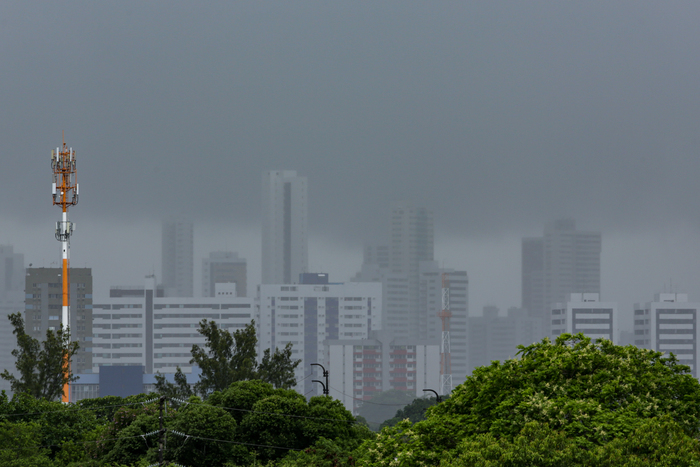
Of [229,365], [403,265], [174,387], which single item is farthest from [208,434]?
[403,265]

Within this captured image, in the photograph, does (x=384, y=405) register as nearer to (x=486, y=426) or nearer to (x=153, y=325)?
(x=153, y=325)

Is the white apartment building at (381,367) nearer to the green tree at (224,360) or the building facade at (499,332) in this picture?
the building facade at (499,332)

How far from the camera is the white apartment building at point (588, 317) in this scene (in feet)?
471

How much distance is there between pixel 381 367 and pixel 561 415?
13695 cm

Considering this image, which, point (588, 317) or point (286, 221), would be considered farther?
point (286, 221)

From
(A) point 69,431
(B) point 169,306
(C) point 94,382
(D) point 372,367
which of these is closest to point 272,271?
(B) point 169,306

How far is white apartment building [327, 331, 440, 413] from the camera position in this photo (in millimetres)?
148125

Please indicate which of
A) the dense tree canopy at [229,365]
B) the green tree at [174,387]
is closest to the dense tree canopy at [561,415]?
the dense tree canopy at [229,365]

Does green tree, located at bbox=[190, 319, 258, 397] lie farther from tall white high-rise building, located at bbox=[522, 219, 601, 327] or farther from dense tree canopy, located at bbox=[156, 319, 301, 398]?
tall white high-rise building, located at bbox=[522, 219, 601, 327]

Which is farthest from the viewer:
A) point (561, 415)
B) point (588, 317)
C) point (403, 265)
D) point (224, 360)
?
point (403, 265)

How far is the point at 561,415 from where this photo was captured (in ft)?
52.2

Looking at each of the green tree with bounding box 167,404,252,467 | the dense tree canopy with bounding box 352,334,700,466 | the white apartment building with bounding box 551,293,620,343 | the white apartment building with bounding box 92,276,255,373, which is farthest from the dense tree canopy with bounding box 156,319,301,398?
the white apartment building with bounding box 92,276,255,373

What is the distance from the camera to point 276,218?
19500 centimetres

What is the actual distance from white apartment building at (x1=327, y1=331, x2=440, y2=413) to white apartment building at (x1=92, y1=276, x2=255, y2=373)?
22.5m
